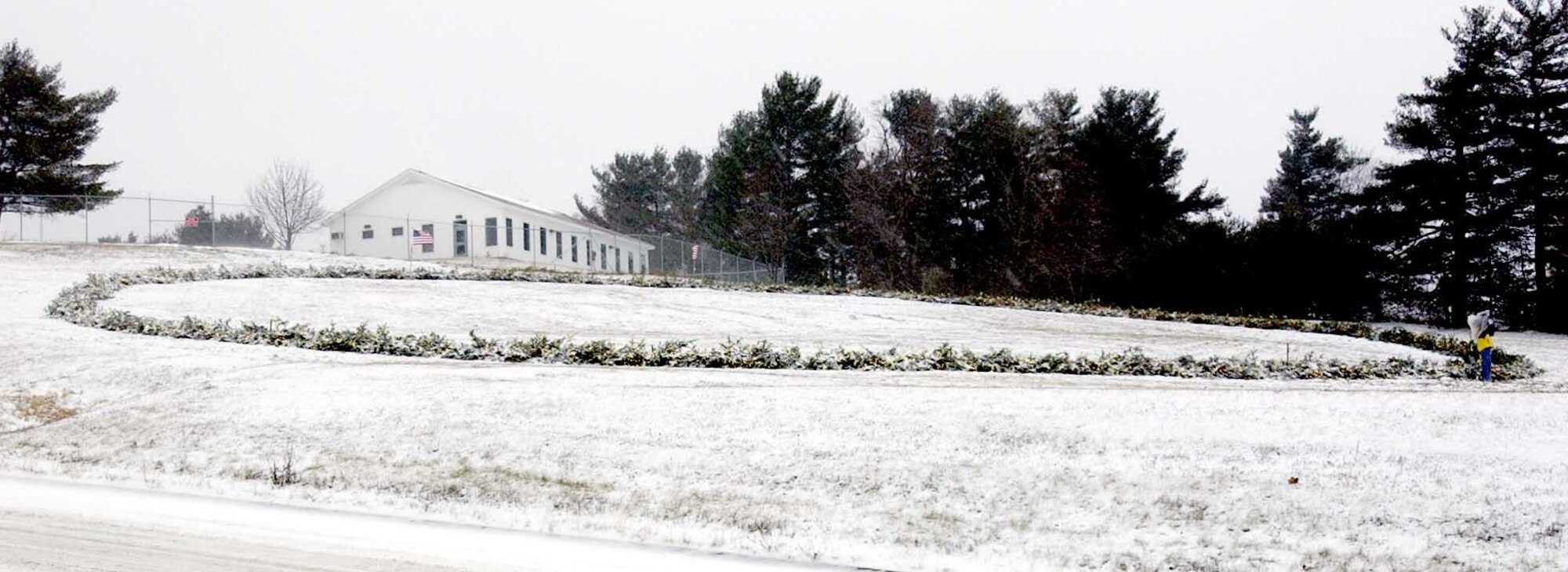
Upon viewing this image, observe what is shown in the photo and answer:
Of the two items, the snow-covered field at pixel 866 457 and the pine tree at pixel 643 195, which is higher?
the pine tree at pixel 643 195

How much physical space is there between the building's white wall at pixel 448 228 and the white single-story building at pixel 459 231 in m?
0.04

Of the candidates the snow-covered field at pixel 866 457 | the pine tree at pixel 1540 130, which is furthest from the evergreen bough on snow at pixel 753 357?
the pine tree at pixel 1540 130

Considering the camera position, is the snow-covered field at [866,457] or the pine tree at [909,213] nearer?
the snow-covered field at [866,457]

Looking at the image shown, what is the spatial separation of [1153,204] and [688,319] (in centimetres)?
3139

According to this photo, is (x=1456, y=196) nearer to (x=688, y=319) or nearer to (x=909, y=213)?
(x=909, y=213)

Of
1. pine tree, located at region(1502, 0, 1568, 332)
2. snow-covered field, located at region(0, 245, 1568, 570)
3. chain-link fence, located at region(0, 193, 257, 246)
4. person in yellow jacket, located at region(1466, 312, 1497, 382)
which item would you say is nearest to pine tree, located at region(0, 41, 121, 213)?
chain-link fence, located at region(0, 193, 257, 246)

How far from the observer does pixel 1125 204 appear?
155 feet

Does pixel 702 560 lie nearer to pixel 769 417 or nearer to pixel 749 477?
pixel 749 477

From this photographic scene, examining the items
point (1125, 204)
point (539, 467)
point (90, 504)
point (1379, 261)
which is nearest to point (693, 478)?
point (539, 467)

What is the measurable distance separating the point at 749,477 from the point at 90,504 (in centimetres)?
464

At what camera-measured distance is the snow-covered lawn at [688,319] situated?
19.3 meters

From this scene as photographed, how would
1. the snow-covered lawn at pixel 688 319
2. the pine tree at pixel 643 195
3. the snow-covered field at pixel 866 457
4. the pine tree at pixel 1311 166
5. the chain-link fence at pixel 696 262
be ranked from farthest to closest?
the pine tree at pixel 643 195
the pine tree at pixel 1311 166
the chain-link fence at pixel 696 262
the snow-covered lawn at pixel 688 319
the snow-covered field at pixel 866 457

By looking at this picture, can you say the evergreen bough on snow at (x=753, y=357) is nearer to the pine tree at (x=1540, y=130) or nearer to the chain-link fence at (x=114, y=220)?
the pine tree at (x=1540, y=130)

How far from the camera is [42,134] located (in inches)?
1836
